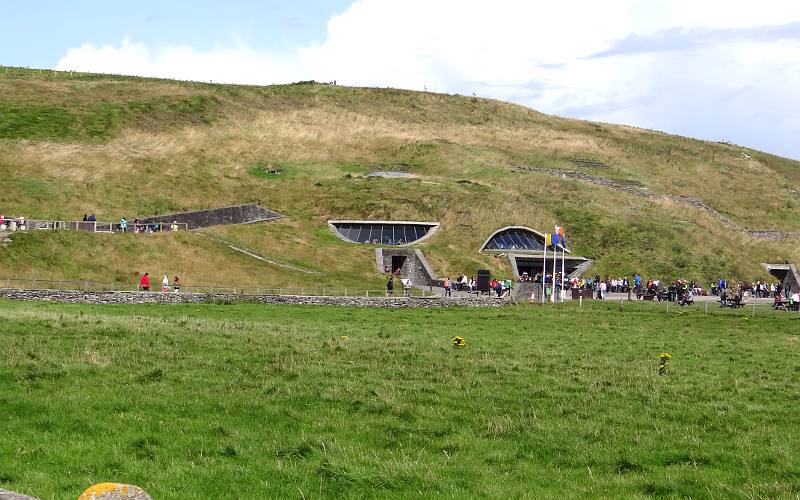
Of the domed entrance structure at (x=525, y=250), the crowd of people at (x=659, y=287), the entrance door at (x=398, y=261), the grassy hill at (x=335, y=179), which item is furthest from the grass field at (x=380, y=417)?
the domed entrance structure at (x=525, y=250)

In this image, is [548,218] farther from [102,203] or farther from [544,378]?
[544,378]

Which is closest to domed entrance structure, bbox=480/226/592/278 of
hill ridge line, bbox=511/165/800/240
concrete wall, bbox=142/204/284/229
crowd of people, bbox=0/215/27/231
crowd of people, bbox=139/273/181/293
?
concrete wall, bbox=142/204/284/229

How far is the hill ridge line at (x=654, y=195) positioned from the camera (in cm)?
10556

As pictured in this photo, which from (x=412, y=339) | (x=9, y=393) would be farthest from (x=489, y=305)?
(x=9, y=393)

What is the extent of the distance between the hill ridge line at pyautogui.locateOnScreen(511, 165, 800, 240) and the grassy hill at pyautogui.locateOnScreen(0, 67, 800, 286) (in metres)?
1.69

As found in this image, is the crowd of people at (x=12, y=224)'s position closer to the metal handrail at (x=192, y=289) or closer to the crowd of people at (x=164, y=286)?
the metal handrail at (x=192, y=289)

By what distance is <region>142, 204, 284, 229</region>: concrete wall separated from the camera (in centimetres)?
8375

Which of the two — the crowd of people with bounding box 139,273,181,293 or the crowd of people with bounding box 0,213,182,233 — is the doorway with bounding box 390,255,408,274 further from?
the crowd of people with bounding box 139,273,181,293

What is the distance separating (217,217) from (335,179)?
20.1 m

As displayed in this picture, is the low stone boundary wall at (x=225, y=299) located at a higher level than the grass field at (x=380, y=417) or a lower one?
higher

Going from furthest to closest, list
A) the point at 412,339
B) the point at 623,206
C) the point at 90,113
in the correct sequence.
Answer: the point at 90,113, the point at 623,206, the point at 412,339

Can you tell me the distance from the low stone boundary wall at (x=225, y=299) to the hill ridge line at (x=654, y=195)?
5827 centimetres

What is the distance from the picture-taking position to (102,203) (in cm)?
8612

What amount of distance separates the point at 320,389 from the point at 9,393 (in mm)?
6741
